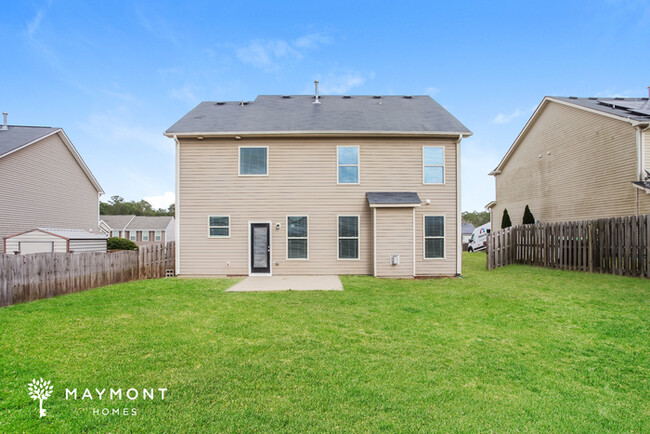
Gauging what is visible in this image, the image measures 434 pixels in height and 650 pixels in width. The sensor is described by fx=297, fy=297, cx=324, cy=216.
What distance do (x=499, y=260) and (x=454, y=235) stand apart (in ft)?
11.2

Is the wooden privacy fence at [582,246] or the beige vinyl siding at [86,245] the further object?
the beige vinyl siding at [86,245]

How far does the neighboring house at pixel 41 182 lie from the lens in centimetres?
1466

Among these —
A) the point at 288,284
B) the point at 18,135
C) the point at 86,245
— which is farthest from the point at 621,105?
the point at 18,135

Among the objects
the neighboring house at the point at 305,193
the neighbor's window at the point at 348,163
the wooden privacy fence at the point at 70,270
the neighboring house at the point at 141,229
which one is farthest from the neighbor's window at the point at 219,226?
the neighboring house at the point at 141,229

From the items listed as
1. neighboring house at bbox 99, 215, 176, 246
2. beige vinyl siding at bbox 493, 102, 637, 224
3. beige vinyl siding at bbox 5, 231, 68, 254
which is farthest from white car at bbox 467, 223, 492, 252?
neighboring house at bbox 99, 215, 176, 246

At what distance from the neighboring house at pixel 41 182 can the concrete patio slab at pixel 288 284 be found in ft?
45.4

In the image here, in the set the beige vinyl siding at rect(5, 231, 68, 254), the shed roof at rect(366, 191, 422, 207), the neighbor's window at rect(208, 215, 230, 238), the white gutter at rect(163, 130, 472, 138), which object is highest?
the white gutter at rect(163, 130, 472, 138)

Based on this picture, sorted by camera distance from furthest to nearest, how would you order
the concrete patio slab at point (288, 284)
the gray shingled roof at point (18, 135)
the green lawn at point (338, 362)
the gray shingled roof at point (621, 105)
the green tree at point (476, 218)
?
the green tree at point (476, 218)
the gray shingled roof at point (18, 135)
the gray shingled roof at point (621, 105)
the concrete patio slab at point (288, 284)
the green lawn at point (338, 362)

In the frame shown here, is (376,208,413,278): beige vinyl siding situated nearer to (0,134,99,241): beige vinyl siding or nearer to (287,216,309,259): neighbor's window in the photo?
(287,216,309,259): neighbor's window

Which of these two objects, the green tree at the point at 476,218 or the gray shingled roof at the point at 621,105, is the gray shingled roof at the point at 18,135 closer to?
the gray shingled roof at the point at 621,105

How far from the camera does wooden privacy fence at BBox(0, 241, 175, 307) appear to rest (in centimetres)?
688

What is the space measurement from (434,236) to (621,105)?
11.9 metres

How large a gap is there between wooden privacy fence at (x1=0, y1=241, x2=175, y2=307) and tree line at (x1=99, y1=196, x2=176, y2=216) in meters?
58.0

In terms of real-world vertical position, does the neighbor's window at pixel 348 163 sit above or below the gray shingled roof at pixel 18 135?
below
